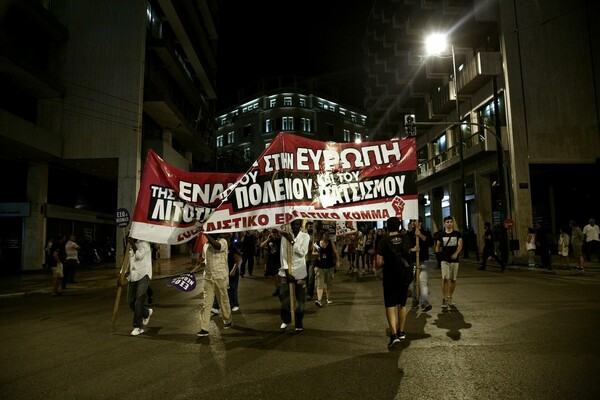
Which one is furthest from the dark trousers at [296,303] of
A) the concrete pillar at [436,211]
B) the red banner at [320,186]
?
the concrete pillar at [436,211]

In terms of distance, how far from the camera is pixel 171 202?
7.12 m

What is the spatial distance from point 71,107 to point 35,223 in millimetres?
6295

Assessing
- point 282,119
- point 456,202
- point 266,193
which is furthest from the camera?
point 282,119

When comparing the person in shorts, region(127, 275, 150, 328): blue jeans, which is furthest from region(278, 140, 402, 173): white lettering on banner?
region(127, 275, 150, 328): blue jeans

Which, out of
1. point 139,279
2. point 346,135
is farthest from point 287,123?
point 139,279

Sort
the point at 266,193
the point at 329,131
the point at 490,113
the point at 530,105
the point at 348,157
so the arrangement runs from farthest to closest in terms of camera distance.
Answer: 1. the point at 329,131
2. the point at 490,113
3. the point at 530,105
4. the point at 348,157
5. the point at 266,193

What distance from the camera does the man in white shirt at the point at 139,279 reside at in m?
6.96

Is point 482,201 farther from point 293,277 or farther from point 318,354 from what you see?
point 318,354

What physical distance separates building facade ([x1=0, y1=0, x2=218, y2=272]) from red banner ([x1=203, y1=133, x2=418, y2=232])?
51.5 ft

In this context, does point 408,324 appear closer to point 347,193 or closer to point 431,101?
point 347,193

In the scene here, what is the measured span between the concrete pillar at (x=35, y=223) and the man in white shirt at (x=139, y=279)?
17.3 metres

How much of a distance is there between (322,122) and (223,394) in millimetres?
66445

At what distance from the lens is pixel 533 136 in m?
22.6

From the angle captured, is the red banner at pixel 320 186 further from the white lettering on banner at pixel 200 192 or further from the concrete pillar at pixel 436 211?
the concrete pillar at pixel 436 211
